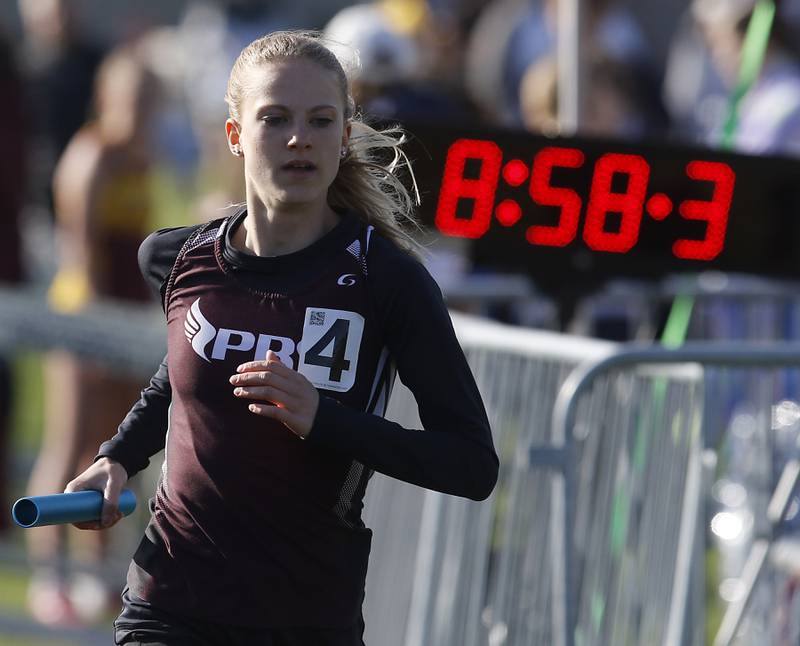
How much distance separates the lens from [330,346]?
3346mm

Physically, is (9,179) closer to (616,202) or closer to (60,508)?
(616,202)

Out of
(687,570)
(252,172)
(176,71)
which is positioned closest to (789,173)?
(687,570)

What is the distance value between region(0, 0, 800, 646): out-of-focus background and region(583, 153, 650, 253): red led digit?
4 cm

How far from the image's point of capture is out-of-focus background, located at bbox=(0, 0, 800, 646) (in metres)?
4.39

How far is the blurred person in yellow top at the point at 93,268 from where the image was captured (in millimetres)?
8281

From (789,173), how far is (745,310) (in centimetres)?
91

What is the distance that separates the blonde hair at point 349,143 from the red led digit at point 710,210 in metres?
2.69

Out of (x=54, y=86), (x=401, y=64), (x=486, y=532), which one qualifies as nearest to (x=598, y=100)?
(x=401, y=64)

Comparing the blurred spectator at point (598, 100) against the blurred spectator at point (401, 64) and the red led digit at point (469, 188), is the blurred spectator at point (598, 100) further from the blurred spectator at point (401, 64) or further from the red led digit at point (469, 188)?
the red led digit at point (469, 188)

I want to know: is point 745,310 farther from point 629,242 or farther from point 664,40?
point 664,40

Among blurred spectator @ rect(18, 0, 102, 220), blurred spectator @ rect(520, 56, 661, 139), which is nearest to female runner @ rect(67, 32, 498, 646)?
blurred spectator @ rect(520, 56, 661, 139)

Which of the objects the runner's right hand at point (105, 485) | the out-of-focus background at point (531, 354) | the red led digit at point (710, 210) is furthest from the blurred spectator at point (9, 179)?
the runner's right hand at point (105, 485)

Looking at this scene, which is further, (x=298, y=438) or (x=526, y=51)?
(x=526, y=51)

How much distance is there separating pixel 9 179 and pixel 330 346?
6.03 meters
